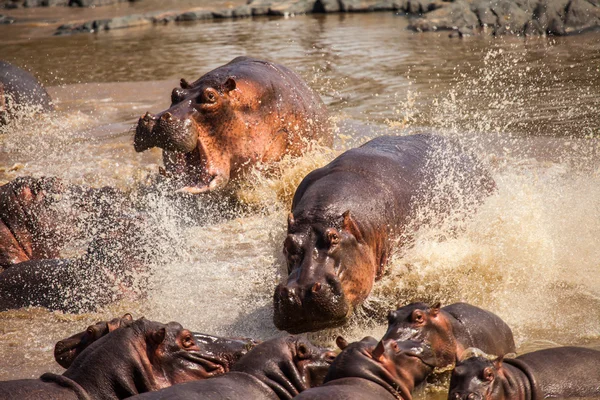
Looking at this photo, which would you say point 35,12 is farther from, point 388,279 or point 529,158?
point 388,279

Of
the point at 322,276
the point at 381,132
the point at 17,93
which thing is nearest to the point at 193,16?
the point at 17,93

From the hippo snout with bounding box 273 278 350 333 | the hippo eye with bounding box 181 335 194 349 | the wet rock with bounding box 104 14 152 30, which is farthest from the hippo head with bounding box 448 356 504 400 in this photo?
the wet rock with bounding box 104 14 152 30

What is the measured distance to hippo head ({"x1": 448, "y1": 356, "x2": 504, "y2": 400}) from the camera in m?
3.69

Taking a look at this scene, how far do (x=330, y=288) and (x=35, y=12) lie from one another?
25.4 meters

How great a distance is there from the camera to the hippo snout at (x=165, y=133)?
7.01 meters

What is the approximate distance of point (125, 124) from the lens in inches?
449

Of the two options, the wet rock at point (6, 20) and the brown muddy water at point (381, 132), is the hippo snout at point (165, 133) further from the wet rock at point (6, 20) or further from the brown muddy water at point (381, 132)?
the wet rock at point (6, 20)

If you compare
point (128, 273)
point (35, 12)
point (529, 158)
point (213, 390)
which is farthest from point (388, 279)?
point (35, 12)

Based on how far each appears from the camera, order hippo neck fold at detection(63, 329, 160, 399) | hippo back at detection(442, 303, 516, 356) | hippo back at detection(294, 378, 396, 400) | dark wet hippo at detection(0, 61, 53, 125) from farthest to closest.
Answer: dark wet hippo at detection(0, 61, 53, 125), hippo back at detection(442, 303, 516, 356), hippo neck fold at detection(63, 329, 160, 399), hippo back at detection(294, 378, 396, 400)

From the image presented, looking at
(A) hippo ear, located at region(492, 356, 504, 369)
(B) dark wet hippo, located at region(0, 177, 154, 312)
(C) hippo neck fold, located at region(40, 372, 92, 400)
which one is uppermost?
(C) hippo neck fold, located at region(40, 372, 92, 400)

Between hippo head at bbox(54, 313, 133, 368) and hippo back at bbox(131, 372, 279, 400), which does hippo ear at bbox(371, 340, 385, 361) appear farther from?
hippo head at bbox(54, 313, 133, 368)

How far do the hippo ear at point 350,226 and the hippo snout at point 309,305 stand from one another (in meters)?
0.46

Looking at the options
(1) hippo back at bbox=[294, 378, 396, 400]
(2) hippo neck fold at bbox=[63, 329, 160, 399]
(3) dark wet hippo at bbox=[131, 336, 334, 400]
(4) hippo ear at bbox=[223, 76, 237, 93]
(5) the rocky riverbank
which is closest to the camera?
(1) hippo back at bbox=[294, 378, 396, 400]

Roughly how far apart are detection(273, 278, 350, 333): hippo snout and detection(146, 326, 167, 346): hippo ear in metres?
0.86
